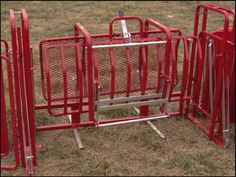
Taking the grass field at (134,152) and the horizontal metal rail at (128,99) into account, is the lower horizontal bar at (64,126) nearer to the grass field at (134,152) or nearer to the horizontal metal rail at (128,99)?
the grass field at (134,152)

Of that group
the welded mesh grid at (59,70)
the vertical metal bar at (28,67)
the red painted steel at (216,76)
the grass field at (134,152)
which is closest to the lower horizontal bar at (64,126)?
the grass field at (134,152)

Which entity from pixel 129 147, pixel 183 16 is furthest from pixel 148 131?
pixel 183 16

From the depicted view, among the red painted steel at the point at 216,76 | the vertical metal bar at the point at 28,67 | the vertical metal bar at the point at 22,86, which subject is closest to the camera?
the vertical metal bar at the point at 28,67

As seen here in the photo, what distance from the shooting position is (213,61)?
4730 millimetres

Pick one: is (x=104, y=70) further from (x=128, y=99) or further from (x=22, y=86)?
(x=22, y=86)

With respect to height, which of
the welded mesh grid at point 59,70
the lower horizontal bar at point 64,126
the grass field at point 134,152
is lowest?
the grass field at point 134,152

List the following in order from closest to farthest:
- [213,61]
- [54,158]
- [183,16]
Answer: [54,158]
[213,61]
[183,16]

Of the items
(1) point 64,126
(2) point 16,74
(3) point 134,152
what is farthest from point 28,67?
(3) point 134,152

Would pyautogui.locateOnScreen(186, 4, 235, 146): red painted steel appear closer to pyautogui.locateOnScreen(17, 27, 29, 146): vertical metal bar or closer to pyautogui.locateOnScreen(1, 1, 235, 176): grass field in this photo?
pyautogui.locateOnScreen(1, 1, 235, 176): grass field

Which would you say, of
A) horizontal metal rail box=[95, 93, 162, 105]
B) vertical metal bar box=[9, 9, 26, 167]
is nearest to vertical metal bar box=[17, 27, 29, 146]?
vertical metal bar box=[9, 9, 26, 167]

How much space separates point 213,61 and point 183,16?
7.00 metres

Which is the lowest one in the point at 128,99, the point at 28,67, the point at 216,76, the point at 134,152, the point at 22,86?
the point at 134,152

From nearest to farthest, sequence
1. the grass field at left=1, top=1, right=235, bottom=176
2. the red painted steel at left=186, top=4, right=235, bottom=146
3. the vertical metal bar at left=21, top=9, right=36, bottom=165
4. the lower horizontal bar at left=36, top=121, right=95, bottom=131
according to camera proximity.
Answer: the vertical metal bar at left=21, top=9, right=36, bottom=165, the grass field at left=1, top=1, right=235, bottom=176, the red painted steel at left=186, top=4, right=235, bottom=146, the lower horizontal bar at left=36, top=121, right=95, bottom=131

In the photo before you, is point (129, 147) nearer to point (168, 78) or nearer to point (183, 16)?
point (168, 78)
